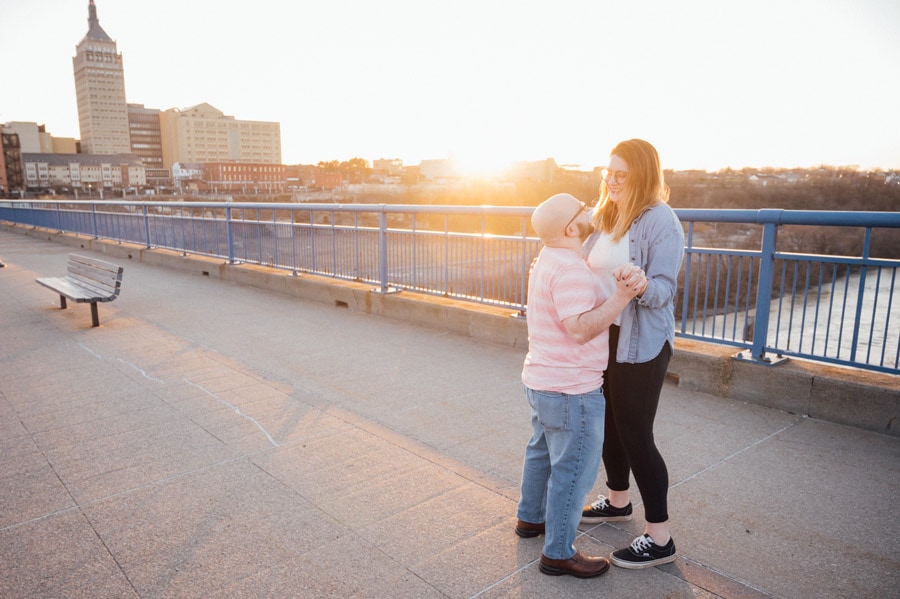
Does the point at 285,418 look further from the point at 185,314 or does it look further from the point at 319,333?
the point at 185,314

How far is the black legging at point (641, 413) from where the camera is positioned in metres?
2.54

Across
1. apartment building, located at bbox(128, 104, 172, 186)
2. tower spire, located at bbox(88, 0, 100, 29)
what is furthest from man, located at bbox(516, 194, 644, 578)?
tower spire, located at bbox(88, 0, 100, 29)

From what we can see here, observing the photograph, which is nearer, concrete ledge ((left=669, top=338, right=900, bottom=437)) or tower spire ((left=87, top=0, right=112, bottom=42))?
concrete ledge ((left=669, top=338, right=900, bottom=437))

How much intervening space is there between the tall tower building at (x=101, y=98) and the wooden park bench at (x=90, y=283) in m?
189

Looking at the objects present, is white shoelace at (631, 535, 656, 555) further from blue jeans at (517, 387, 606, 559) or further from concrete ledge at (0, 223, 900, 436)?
concrete ledge at (0, 223, 900, 436)

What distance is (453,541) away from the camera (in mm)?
2803

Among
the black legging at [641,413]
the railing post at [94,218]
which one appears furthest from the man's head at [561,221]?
the railing post at [94,218]

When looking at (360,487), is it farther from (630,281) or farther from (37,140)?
(37,140)

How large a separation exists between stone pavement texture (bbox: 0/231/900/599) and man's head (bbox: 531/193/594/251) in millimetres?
1408

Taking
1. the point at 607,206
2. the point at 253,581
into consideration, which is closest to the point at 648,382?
the point at 607,206

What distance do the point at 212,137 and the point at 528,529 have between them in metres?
198

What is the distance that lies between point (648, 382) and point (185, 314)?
23.3 feet

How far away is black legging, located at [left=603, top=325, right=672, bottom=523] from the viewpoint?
2535 millimetres

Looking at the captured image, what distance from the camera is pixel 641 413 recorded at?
2.55 meters
